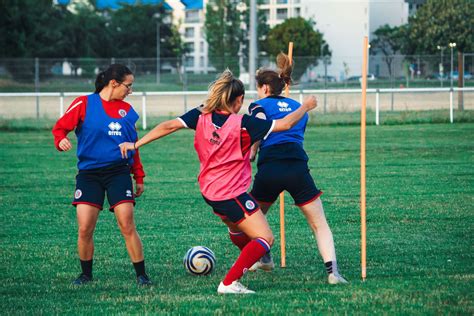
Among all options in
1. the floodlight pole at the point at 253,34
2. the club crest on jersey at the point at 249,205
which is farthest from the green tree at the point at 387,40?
the club crest on jersey at the point at 249,205

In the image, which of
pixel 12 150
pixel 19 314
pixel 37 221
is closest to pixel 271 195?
pixel 19 314

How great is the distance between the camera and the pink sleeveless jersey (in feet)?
23.1

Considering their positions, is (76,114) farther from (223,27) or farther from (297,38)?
(223,27)

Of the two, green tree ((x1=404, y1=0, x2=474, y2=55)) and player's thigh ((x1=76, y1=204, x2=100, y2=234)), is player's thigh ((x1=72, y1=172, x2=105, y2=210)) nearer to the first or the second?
player's thigh ((x1=76, y1=204, x2=100, y2=234))

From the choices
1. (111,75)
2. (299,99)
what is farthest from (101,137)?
(299,99)

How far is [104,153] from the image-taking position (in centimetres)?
771

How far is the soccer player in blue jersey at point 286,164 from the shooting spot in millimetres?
7637

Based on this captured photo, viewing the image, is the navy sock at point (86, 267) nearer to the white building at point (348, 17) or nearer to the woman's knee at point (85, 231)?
the woman's knee at point (85, 231)

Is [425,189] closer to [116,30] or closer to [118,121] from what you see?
[118,121]

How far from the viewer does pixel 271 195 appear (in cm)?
789

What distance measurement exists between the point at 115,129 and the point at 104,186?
0.50m

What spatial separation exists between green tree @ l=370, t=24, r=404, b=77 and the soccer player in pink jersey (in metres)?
69.4

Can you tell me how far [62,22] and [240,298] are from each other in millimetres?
85325

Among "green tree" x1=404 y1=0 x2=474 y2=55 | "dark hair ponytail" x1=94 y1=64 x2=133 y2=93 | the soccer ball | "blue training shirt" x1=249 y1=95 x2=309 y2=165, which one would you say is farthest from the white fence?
"dark hair ponytail" x1=94 y1=64 x2=133 y2=93
